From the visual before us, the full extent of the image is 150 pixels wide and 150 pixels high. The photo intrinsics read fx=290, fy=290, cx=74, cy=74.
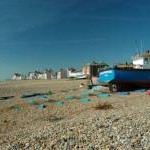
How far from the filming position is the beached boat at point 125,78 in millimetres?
23969

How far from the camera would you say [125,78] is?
24.2 m

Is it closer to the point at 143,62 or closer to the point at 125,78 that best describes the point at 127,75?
the point at 125,78

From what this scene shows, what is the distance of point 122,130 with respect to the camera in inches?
358

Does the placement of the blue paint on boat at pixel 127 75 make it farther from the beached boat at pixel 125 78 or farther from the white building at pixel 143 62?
the white building at pixel 143 62

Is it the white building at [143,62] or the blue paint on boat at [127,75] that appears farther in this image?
the white building at [143,62]

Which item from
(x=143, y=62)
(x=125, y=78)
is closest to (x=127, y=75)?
(x=125, y=78)

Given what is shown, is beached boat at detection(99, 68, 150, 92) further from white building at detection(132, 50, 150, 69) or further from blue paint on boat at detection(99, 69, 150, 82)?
white building at detection(132, 50, 150, 69)

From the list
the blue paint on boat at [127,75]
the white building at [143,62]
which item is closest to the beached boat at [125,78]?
the blue paint on boat at [127,75]

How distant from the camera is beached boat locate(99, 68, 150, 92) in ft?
78.6

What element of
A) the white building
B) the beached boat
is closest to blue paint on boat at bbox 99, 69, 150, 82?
the beached boat

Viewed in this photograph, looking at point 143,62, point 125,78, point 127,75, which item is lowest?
point 125,78

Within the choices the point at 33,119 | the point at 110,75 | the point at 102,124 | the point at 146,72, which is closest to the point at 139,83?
the point at 146,72

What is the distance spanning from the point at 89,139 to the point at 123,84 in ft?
56.3

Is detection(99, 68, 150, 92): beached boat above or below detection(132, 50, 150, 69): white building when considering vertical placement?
below
